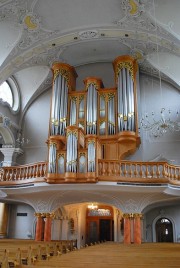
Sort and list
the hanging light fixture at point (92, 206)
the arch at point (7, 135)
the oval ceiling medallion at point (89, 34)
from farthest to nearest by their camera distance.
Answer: the hanging light fixture at point (92, 206) < the arch at point (7, 135) < the oval ceiling medallion at point (89, 34)

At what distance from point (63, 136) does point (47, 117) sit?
3.60m

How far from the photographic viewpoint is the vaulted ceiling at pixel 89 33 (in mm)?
11078

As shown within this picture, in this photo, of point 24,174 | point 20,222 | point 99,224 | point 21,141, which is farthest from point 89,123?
point 20,222

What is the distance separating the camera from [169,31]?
11094mm

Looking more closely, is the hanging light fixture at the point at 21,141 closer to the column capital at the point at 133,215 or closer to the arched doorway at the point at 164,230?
the column capital at the point at 133,215

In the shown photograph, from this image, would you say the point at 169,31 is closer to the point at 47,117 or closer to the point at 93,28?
the point at 93,28

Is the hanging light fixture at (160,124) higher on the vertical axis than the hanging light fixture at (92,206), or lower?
higher

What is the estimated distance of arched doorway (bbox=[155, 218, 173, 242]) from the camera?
563 inches

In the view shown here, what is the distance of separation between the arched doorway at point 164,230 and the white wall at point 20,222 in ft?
21.3

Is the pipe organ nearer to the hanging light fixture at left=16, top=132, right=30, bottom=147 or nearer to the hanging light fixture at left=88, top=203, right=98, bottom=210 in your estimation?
the hanging light fixture at left=16, top=132, right=30, bottom=147

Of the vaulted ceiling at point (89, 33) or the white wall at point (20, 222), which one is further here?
the white wall at point (20, 222)

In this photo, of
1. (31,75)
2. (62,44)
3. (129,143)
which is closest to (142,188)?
(129,143)

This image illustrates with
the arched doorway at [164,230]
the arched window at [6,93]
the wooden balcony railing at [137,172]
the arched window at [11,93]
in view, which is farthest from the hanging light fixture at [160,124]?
the arched window at [6,93]

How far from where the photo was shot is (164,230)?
1442cm
